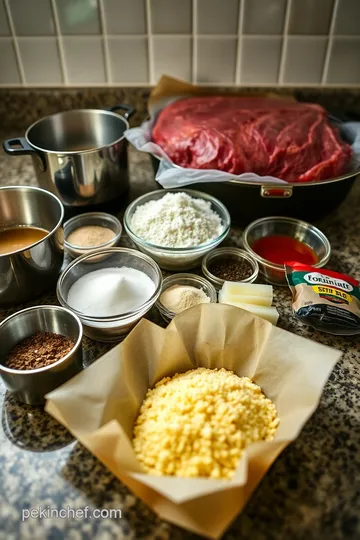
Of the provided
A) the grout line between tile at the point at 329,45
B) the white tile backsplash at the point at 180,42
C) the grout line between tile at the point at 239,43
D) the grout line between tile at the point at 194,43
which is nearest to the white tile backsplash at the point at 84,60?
the white tile backsplash at the point at 180,42

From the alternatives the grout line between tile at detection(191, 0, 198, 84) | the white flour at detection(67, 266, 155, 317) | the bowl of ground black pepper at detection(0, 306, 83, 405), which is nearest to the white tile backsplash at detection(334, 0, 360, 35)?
the grout line between tile at detection(191, 0, 198, 84)

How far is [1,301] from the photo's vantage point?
78cm

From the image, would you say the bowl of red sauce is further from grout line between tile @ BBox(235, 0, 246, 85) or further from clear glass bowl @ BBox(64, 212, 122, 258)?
grout line between tile @ BBox(235, 0, 246, 85)

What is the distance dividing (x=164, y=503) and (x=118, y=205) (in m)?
0.65

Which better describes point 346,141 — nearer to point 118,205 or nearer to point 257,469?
point 118,205

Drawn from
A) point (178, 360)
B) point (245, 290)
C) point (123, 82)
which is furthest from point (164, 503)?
point (123, 82)

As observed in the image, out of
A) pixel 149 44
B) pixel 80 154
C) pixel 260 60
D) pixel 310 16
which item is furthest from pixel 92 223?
pixel 310 16

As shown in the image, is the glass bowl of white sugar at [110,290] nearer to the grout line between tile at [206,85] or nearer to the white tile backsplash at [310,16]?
the grout line between tile at [206,85]

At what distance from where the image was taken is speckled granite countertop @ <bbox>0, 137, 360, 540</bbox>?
0.53 metres

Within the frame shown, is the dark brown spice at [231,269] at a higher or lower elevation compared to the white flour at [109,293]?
lower

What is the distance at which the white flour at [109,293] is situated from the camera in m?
0.75

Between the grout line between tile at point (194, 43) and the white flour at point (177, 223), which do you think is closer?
the white flour at point (177, 223)

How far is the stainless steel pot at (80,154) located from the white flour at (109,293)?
0.21 metres

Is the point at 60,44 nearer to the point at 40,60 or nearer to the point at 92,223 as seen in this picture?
the point at 40,60
